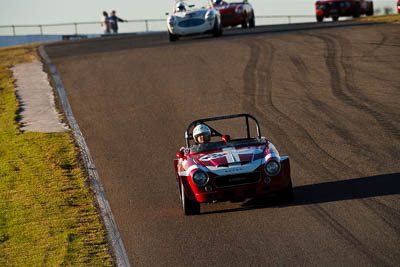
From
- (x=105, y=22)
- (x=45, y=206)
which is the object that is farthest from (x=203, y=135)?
(x=105, y=22)

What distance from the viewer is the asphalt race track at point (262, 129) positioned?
27.8 feet

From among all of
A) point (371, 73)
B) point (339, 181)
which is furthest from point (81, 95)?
point (339, 181)

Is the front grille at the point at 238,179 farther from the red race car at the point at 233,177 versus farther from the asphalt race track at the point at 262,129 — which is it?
the asphalt race track at the point at 262,129

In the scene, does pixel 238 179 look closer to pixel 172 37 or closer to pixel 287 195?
pixel 287 195

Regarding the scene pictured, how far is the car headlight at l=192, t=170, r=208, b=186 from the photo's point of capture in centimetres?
981

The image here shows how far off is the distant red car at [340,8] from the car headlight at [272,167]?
29.1 m

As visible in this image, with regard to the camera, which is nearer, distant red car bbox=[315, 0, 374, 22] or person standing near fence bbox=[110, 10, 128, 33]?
distant red car bbox=[315, 0, 374, 22]

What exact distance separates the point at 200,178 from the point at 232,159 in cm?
54

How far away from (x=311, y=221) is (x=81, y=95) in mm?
12717

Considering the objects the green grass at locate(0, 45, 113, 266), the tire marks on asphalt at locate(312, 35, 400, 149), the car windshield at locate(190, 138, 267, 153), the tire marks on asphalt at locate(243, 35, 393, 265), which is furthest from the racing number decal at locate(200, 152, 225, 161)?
the tire marks on asphalt at locate(312, 35, 400, 149)

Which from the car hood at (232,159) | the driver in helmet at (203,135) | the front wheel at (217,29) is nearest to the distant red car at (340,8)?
the front wheel at (217,29)

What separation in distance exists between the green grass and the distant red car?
23.7 meters

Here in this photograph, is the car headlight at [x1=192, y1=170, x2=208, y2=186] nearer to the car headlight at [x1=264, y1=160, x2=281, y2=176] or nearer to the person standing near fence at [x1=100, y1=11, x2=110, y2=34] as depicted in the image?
the car headlight at [x1=264, y1=160, x2=281, y2=176]

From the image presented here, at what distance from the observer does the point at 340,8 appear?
37438 millimetres
